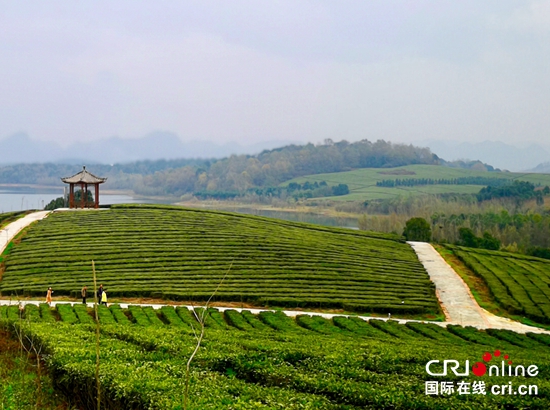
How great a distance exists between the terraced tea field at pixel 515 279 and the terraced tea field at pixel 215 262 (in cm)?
441

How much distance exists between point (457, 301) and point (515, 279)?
6.87m

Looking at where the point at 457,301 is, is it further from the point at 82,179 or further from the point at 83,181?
the point at 82,179

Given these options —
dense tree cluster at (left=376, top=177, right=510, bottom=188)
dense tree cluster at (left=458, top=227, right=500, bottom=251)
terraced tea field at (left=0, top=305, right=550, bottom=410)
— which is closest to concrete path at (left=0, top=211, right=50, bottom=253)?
terraced tea field at (left=0, top=305, right=550, bottom=410)

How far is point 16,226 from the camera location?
165ft

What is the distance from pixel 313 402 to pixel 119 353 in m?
5.77

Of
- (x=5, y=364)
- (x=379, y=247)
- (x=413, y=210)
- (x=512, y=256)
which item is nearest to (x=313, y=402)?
(x=5, y=364)

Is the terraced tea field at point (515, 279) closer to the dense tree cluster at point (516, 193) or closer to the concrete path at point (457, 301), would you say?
the concrete path at point (457, 301)

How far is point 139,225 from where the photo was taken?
166 feet

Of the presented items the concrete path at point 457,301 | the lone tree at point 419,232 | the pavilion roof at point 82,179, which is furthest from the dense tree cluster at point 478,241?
the pavilion roof at point 82,179

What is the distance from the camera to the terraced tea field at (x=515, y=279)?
35.5 m

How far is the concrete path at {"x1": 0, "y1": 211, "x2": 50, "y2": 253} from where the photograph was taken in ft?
152

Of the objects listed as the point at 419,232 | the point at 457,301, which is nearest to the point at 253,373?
the point at 457,301

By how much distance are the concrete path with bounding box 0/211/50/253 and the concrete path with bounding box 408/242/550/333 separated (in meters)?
32.7

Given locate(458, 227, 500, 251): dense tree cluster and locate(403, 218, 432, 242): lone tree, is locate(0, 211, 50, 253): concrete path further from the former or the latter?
locate(458, 227, 500, 251): dense tree cluster
